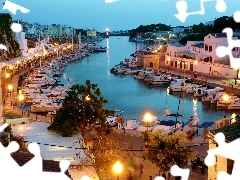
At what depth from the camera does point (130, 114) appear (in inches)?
549

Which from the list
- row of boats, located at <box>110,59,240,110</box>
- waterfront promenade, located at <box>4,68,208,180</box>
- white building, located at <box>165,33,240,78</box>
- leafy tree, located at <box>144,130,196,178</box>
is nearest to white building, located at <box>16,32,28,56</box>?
row of boats, located at <box>110,59,240,110</box>

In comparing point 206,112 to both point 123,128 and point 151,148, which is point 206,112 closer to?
point 123,128

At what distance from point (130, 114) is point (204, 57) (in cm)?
958

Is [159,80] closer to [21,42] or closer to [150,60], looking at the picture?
[150,60]

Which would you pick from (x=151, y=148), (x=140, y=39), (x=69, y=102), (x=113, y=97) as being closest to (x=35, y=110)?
(x=113, y=97)

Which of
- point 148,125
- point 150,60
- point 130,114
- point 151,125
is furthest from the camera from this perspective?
point 150,60

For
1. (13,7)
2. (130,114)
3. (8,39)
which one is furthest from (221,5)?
(8,39)

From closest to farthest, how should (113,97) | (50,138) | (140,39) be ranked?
(50,138), (113,97), (140,39)

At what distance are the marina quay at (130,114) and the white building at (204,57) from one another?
0.05m

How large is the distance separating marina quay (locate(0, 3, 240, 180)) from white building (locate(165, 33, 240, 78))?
0.17ft

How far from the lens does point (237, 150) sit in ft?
12.0

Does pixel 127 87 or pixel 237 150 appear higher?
pixel 237 150

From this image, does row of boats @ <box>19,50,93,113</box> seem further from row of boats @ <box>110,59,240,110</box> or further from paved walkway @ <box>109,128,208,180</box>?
paved walkway @ <box>109,128,208,180</box>

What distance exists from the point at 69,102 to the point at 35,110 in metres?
5.93
